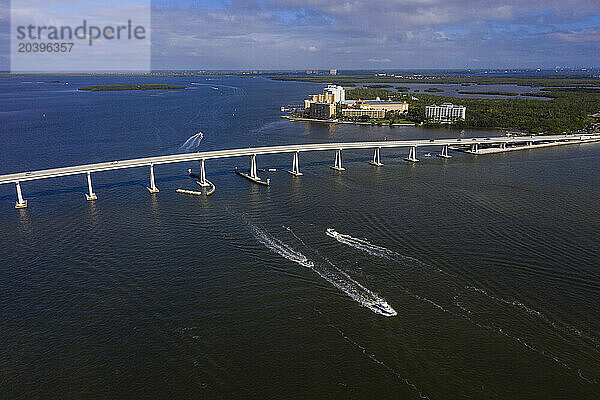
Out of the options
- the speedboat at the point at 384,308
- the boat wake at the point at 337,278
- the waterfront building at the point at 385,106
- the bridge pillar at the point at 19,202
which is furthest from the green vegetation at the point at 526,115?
the bridge pillar at the point at 19,202

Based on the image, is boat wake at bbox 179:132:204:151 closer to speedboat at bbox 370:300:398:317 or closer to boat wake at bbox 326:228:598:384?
boat wake at bbox 326:228:598:384

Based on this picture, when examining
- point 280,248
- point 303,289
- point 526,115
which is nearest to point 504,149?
point 526,115

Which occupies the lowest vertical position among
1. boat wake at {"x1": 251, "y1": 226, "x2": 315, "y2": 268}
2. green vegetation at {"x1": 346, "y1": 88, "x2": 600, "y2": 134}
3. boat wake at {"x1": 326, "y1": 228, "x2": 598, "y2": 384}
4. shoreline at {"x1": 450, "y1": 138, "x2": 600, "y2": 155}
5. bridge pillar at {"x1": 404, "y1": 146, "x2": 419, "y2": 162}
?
boat wake at {"x1": 326, "y1": 228, "x2": 598, "y2": 384}

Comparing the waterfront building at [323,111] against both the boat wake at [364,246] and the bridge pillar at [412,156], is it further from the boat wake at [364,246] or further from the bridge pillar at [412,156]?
the boat wake at [364,246]

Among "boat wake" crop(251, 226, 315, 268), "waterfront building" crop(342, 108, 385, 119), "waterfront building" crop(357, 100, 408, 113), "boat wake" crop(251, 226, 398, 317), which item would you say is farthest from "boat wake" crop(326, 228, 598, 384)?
"waterfront building" crop(357, 100, 408, 113)

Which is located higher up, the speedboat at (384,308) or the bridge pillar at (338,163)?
the bridge pillar at (338,163)

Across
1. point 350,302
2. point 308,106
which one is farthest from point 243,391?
point 308,106
